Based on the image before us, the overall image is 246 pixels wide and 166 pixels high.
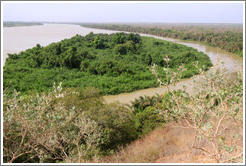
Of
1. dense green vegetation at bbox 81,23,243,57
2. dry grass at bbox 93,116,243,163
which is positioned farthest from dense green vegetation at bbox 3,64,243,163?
dense green vegetation at bbox 81,23,243,57

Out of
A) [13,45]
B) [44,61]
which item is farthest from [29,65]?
[13,45]

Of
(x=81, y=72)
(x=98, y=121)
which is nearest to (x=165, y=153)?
(x=98, y=121)

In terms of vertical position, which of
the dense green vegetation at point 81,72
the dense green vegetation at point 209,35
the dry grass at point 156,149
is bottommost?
the dry grass at point 156,149

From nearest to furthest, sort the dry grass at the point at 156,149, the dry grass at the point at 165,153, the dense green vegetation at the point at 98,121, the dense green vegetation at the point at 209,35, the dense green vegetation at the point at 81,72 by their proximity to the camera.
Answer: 1. the dense green vegetation at the point at 98,121
2. the dry grass at the point at 165,153
3. the dry grass at the point at 156,149
4. the dense green vegetation at the point at 81,72
5. the dense green vegetation at the point at 209,35

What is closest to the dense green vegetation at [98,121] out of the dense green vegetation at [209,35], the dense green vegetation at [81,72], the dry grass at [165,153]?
the dry grass at [165,153]

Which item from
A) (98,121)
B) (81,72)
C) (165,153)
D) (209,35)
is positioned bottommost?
(165,153)

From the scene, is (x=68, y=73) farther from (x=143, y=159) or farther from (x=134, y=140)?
(x=143, y=159)

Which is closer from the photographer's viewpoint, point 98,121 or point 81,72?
point 98,121

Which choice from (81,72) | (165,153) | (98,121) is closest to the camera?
(165,153)

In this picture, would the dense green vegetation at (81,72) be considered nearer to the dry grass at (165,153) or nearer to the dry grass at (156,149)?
the dry grass at (156,149)

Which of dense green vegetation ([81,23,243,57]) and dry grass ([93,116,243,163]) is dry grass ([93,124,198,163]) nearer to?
dry grass ([93,116,243,163])

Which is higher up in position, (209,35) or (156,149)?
(209,35)

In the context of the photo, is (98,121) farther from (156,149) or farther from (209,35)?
(209,35)
